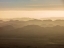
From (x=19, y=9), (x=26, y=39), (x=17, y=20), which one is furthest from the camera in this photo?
(x=19, y=9)

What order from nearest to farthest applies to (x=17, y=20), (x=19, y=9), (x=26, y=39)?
(x=26, y=39) → (x=17, y=20) → (x=19, y=9)

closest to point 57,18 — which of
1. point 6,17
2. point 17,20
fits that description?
point 17,20

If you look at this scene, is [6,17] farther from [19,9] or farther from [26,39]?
[26,39]

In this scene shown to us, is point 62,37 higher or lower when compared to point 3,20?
lower

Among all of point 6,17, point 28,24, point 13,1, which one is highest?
point 13,1

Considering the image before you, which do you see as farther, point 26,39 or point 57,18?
point 57,18

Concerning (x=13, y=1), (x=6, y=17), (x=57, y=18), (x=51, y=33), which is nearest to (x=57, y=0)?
(x=57, y=18)
